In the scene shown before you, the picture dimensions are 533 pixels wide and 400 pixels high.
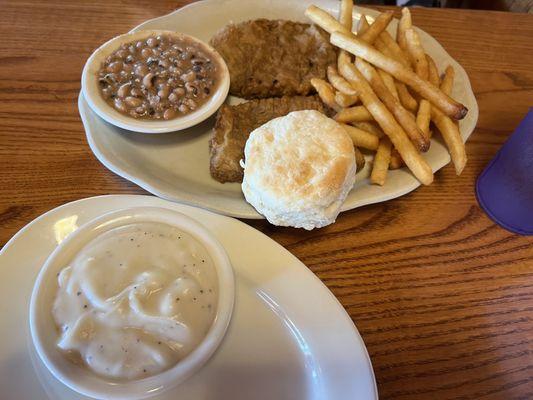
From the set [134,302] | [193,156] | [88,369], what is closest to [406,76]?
[193,156]

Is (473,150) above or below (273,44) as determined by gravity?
below

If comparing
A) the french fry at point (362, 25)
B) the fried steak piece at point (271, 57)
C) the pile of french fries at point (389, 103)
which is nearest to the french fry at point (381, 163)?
the pile of french fries at point (389, 103)

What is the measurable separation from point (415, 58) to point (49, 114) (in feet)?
5.44

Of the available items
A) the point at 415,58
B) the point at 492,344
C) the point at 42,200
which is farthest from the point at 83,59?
the point at 492,344

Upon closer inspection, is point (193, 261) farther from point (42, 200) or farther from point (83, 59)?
point (83, 59)

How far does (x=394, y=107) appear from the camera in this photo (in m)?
1.71

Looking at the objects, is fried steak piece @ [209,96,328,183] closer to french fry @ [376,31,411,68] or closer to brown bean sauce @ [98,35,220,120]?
brown bean sauce @ [98,35,220,120]

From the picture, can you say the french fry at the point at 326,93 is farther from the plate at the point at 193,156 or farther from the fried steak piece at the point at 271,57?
the plate at the point at 193,156

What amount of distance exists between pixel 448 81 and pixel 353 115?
54 cm

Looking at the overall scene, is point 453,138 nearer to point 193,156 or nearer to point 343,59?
point 343,59

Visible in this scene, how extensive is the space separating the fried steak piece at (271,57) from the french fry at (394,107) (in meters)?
0.24

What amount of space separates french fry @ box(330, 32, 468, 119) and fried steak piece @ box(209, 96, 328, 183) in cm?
27

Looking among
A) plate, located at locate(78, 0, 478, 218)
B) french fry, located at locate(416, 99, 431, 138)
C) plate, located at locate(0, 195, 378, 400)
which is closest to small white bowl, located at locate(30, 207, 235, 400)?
plate, located at locate(0, 195, 378, 400)

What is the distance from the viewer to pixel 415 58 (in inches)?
74.3
